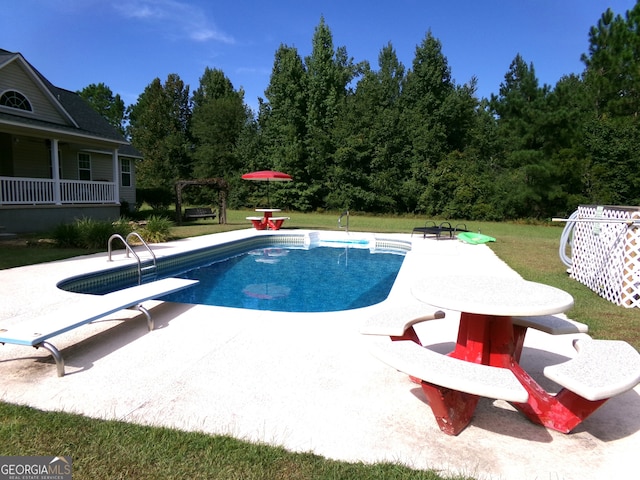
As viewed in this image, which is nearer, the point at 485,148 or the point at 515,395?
the point at 515,395

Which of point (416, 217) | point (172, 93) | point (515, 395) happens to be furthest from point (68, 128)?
point (172, 93)

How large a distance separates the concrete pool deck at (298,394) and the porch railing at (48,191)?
938 cm

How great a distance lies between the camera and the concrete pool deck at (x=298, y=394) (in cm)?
235

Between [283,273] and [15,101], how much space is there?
37.2ft

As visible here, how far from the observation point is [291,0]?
21.8 m

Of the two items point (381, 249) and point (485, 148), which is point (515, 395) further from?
point (485, 148)

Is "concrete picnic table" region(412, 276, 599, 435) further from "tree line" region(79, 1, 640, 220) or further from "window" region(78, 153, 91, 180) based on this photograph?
"tree line" region(79, 1, 640, 220)

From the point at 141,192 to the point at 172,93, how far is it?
21.4 m

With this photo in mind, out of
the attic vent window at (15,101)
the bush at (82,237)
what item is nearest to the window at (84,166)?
the attic vent window at (15,101)

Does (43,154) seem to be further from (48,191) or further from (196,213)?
(196,213)

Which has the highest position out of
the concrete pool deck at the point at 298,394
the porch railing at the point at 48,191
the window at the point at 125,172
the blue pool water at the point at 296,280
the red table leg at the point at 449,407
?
the window at the point at 125,172

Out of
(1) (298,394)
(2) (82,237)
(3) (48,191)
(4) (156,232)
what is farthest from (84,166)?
(1) (298,394)

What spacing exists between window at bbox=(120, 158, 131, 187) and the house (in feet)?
6.11

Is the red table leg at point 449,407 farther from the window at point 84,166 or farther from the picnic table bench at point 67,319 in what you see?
the window at point 84,166
